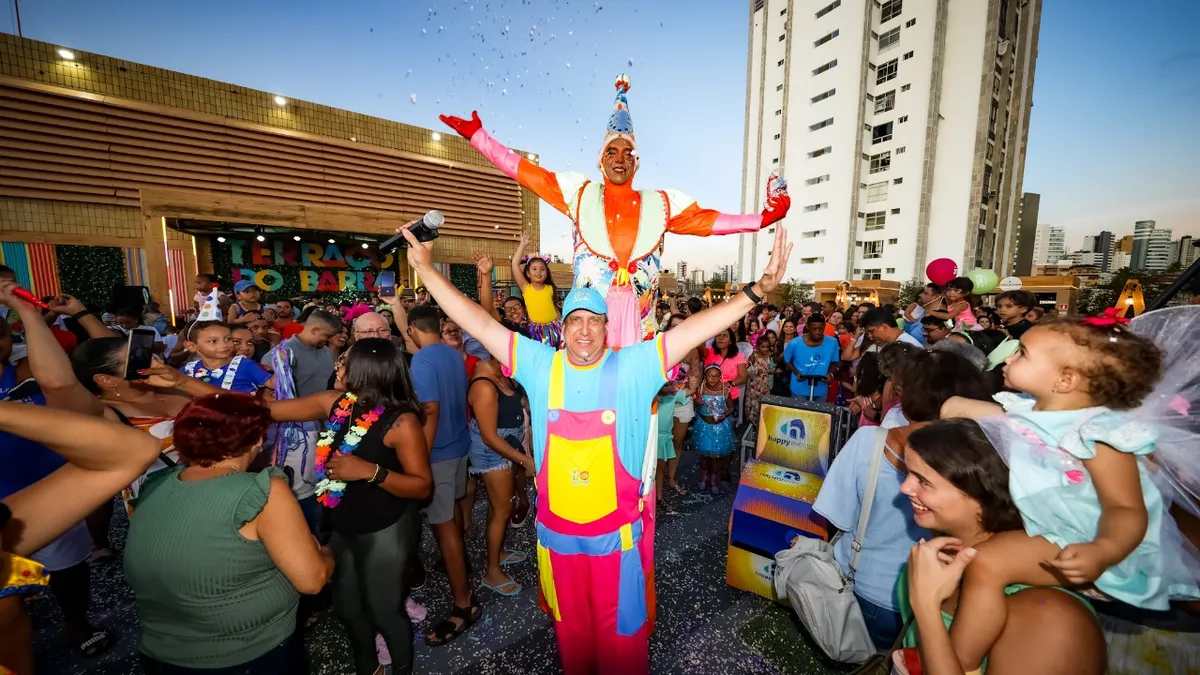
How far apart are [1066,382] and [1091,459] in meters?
0.24

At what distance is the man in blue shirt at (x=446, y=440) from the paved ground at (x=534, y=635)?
0.78 feet

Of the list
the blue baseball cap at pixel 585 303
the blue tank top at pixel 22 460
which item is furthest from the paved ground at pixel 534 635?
the blue baseball cap at pixel 585 303

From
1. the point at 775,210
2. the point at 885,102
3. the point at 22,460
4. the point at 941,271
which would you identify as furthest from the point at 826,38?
the point at 22,460

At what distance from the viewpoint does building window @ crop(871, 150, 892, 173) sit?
34575mm

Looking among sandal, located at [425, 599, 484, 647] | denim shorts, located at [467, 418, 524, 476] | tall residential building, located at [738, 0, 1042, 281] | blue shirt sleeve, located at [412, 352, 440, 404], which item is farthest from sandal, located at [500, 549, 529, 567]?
tall residential building, located at [738, 0, 1042, 281]

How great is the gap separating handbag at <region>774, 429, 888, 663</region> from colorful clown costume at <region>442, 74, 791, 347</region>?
1377 millimetres

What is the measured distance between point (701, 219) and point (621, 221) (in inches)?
19.3

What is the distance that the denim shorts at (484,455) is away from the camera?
3343mm

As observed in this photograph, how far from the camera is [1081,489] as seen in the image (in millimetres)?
A: 1249

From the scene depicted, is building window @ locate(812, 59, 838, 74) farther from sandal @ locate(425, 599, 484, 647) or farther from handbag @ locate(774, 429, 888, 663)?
sandal @ locate(425, 599, 484, 647)

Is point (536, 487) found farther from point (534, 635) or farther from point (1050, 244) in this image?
point (1050, 244)

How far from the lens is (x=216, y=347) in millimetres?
3090

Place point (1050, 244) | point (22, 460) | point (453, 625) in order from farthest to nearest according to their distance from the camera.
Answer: point (1050, 244), point (453, 625), point (22, 460)

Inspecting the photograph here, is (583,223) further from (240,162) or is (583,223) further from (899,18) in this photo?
(899,18)
